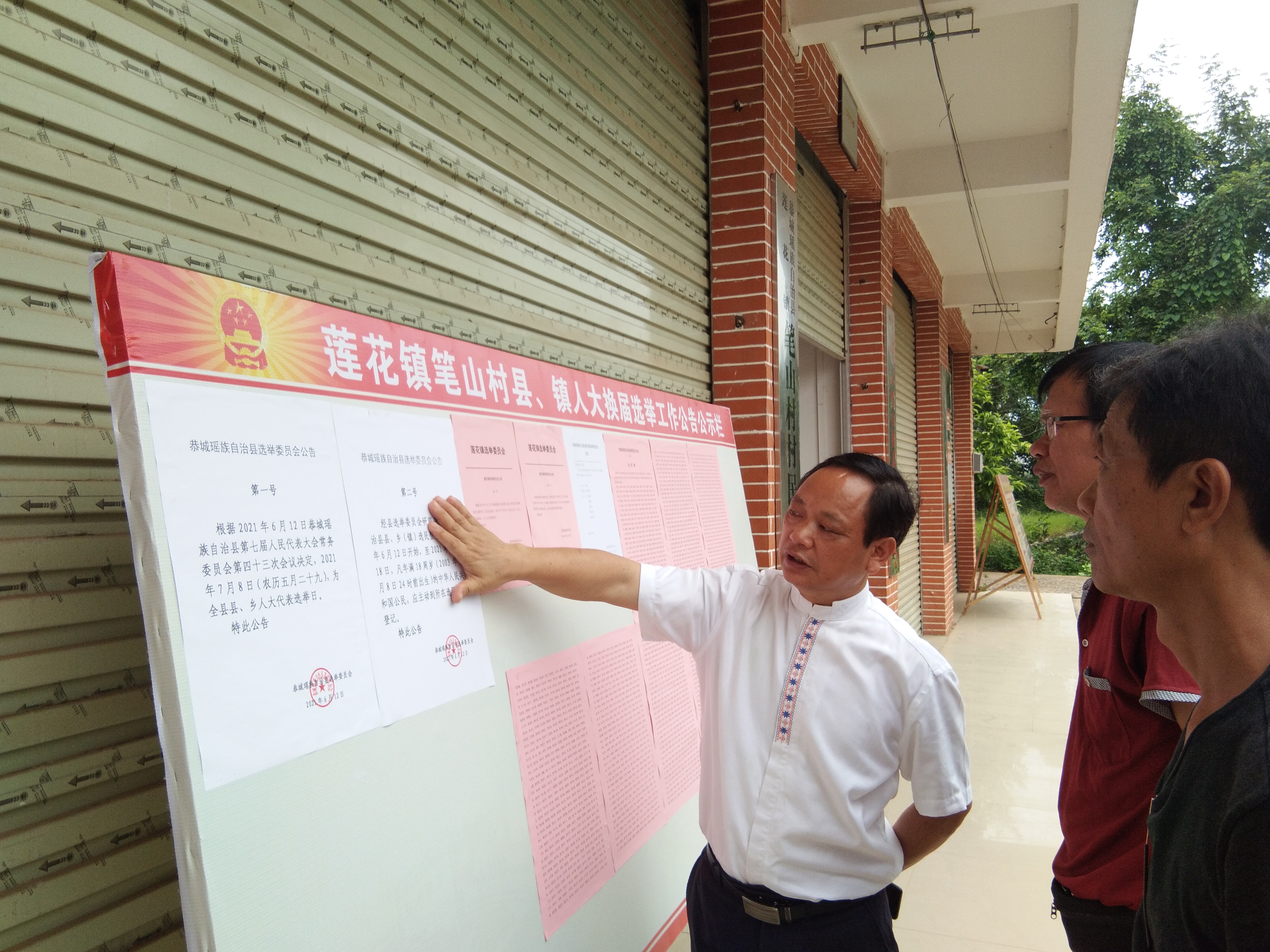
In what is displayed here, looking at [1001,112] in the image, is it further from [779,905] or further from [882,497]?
[779,905]

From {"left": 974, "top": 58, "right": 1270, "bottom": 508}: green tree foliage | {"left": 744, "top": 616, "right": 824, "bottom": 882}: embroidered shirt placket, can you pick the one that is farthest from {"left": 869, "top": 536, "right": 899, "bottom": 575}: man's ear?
{"left": 974, "top": 58, "right": 1270, "bottom": 508}: green tree foliage

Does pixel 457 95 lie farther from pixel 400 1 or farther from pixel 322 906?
pixel 322 906

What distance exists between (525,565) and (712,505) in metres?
1.25

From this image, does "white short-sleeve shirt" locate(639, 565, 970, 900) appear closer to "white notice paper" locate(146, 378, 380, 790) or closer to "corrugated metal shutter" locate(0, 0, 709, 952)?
"white notice paper" locate(146, 378, 380, 790)

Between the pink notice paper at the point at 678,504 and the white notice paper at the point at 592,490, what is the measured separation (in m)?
0.30

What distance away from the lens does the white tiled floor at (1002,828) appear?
3184mm

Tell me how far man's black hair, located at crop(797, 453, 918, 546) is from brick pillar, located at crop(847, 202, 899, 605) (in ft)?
16.0

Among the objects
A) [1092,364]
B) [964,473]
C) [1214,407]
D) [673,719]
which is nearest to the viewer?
[1214,407]

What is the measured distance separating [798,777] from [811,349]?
199 inches

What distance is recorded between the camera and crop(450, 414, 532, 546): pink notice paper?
158 centimetres

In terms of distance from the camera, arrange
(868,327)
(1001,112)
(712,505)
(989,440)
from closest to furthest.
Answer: (712,505) < (1001,112) < (868,327) < (989,440)

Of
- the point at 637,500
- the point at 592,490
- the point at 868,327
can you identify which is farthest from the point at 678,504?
the point at 868,327

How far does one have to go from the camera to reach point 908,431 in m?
9.02

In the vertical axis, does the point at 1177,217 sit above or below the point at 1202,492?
above
